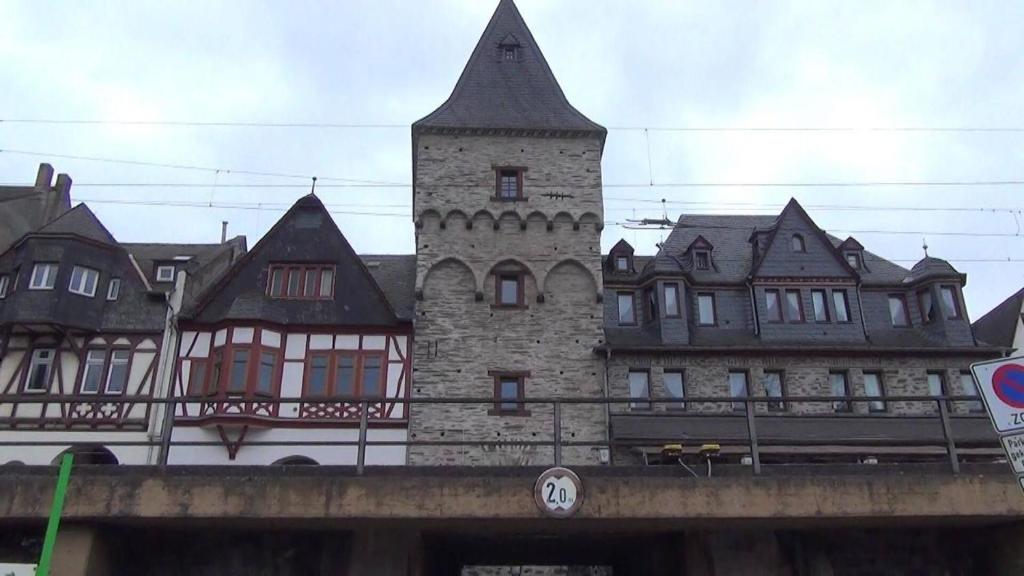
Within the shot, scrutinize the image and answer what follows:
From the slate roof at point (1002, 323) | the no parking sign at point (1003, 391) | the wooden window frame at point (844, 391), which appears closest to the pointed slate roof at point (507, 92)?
the wooden window frame at point (844, 391)

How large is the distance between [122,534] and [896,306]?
2557 centimetres

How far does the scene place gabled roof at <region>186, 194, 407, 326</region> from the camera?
25.2 m

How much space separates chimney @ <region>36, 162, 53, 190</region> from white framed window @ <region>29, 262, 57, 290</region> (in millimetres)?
9862

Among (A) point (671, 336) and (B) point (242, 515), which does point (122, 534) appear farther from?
(A) point (671, 336)

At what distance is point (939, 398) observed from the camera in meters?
9.59

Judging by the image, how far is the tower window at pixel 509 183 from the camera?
27.5 metres

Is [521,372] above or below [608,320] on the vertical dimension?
below

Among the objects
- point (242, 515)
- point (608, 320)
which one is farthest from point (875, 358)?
point (242, 515)

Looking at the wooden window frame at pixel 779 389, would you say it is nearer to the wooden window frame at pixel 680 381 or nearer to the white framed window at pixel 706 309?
the wooden window frame at pixel 680 381

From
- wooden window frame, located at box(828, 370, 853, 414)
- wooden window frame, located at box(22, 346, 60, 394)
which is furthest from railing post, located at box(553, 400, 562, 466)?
wooden window frame, located at box(22, 346, 60, 394)

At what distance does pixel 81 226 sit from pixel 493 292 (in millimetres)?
14437

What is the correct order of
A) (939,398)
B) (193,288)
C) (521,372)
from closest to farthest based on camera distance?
(939,398), (521,372), (193,288)

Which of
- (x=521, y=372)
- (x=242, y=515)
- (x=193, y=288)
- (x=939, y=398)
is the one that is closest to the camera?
(x=242, y=515)

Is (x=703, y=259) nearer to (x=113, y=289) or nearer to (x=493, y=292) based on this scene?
(x=493, y=292)
